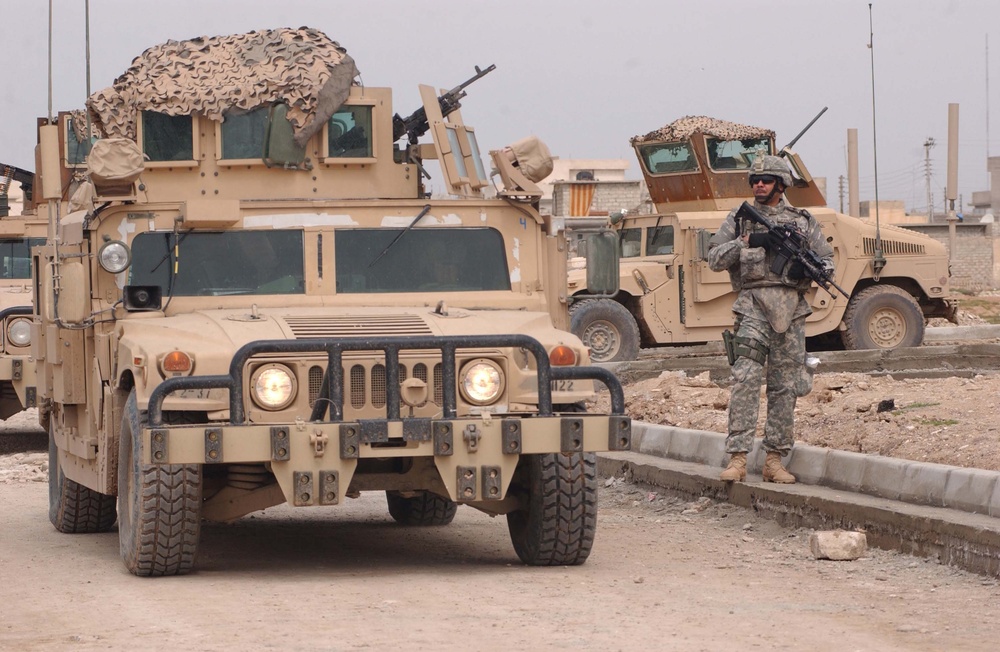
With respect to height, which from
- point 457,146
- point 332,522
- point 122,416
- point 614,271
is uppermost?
point 457,146

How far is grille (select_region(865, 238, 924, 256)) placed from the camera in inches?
778

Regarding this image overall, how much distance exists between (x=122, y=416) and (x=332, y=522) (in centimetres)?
271

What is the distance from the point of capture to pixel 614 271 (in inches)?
327

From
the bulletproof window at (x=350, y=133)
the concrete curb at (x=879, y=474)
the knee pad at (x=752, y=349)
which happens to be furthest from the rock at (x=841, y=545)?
the bulletproof window at (x=350, y=133)

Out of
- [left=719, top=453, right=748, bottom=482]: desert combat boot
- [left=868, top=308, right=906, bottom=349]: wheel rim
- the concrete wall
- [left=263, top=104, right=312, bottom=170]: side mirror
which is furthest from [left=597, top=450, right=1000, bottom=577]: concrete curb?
the concrete wall

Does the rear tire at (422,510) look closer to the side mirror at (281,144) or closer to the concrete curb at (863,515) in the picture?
the concrete curb at (863,515)

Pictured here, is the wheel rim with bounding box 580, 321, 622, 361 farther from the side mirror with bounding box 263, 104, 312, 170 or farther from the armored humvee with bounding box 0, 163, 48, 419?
the side mirror with bounding box 263, 104, 312, 170

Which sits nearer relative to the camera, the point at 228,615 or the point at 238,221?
the point at 228,615

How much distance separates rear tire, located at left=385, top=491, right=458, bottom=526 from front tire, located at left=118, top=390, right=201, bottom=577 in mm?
2429

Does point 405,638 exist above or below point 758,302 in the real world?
below

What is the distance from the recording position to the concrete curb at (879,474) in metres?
7.49

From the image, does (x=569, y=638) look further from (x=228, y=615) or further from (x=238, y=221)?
(x=238, y=221)

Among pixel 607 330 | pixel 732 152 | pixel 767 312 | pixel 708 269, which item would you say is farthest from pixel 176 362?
pixel 732 152

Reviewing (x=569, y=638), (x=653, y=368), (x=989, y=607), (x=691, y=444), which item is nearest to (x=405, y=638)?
(x=569, y=638)
